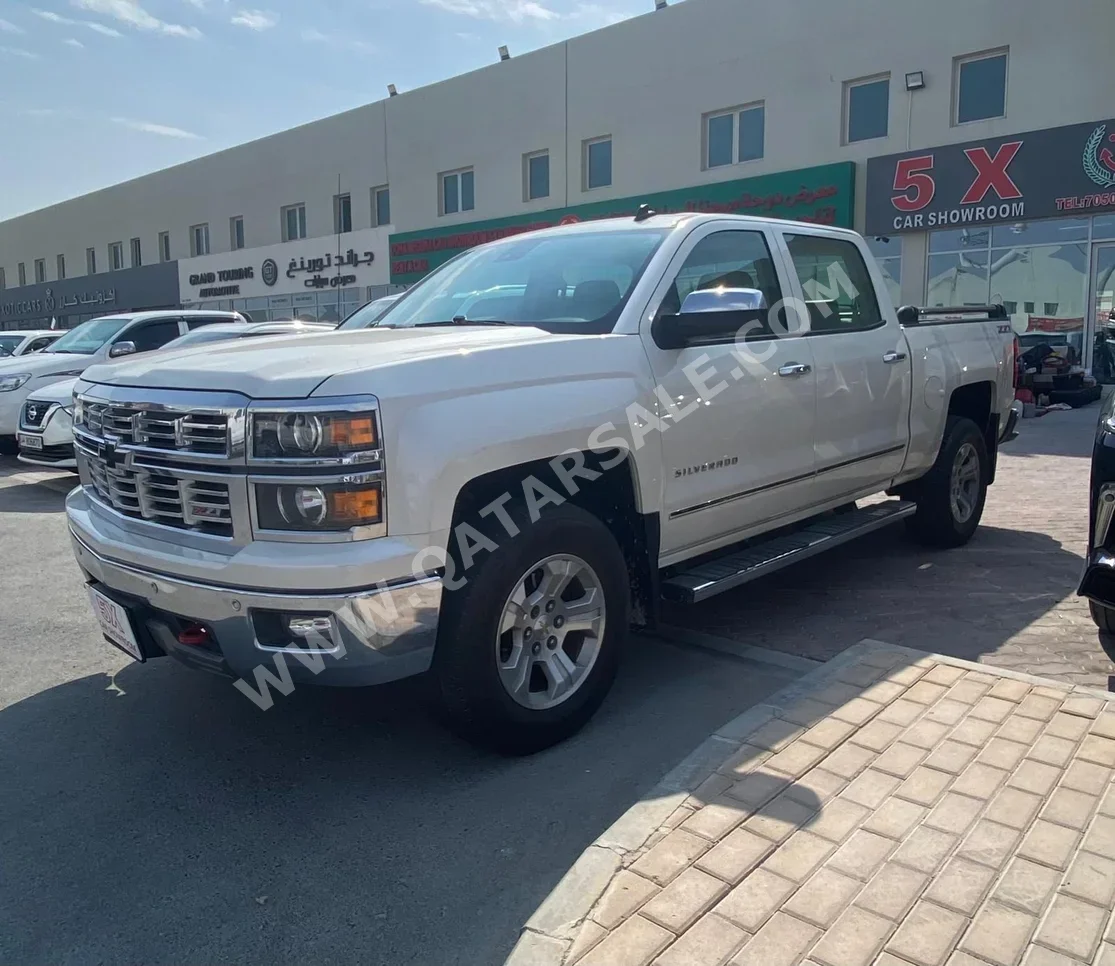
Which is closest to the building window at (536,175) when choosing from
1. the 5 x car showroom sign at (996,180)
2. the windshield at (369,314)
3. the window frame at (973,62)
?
the 5 x car showroom sign at (996,180)

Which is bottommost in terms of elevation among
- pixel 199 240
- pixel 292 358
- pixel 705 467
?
pixel 705 467

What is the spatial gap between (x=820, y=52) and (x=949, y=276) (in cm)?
526

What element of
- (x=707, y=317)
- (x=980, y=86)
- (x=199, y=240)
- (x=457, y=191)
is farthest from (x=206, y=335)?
(x=199, y=240)

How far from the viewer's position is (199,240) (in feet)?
124

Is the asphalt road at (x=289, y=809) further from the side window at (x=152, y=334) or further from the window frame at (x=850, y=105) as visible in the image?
the window frame at (x=850, y=105)

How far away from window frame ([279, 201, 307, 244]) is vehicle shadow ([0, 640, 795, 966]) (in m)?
30.9

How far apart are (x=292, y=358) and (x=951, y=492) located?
185 inches

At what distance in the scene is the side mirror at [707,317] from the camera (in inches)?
147

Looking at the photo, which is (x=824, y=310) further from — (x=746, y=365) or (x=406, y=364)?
(x=406, y=364)

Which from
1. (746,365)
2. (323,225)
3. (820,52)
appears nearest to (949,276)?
(820,52)

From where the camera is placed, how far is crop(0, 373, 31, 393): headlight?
415 inches

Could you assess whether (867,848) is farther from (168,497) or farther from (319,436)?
(168,497)

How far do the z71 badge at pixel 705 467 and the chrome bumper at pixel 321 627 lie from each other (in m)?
1.30

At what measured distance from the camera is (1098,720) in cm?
353
